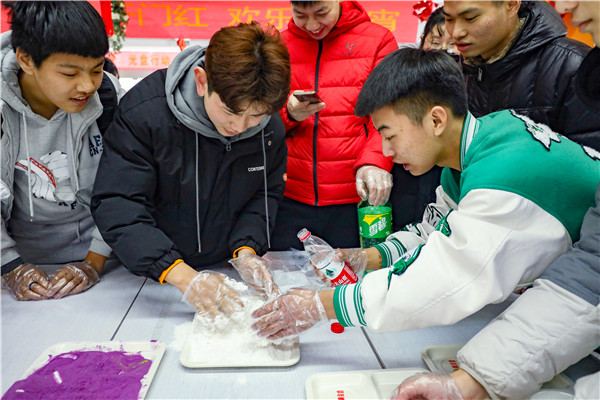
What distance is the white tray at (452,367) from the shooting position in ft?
3.12

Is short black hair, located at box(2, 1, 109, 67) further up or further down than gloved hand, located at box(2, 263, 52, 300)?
further up

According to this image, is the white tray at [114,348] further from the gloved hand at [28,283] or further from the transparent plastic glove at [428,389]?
the transparent plastic glove at [428,389]

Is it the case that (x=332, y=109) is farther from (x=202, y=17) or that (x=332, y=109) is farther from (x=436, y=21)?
(x=202, y=17)

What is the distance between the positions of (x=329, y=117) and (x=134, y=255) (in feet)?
3.14

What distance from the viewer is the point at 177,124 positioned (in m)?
1.36

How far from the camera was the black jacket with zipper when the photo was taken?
131 centimetres

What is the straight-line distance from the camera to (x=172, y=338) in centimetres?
119

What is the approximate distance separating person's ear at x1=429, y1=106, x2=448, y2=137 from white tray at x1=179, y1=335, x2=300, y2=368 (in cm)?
70

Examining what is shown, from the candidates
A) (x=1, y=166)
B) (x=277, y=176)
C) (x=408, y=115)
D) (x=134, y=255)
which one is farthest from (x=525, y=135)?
(x=1, y=166)

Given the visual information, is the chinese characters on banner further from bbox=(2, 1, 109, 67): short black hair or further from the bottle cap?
the bottle cap

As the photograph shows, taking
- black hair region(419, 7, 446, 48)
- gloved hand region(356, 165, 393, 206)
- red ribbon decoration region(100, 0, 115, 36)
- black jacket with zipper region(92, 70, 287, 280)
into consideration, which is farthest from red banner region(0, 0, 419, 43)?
black jacket with zipper region(92, 70, 287, 280)

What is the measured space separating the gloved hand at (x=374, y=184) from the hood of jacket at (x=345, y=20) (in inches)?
23.0

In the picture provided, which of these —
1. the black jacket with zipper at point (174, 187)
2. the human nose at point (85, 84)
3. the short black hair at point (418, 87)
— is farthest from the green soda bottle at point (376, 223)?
the human nose at point (85, 84)

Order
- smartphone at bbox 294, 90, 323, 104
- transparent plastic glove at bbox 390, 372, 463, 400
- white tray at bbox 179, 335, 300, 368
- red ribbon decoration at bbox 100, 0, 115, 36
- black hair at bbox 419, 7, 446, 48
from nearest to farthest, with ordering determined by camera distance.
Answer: transparent plastic glove at bbox 390, 372, 463, 400, white tray at bbox 179, 335, 300, 368, smartphone at bbox 294, 90, 323, 104, black hair at bbox 419, 7, 446, 48, red ribbon decoration at bbox 100, 0, 115, 36
